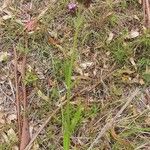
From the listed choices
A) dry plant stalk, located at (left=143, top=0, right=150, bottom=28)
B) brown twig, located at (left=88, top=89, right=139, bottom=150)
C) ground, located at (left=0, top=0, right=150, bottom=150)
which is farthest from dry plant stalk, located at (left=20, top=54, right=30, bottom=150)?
dry plant stalk, located at (left=143, top=0, right=150, bottom=28)

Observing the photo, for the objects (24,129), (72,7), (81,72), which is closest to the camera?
(24,129)

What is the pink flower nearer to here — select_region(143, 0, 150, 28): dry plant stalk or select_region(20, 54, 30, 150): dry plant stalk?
select_region(143, 0, 150, 28): dry plant stalk

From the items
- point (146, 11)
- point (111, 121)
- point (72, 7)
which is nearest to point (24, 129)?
point (111, 121)

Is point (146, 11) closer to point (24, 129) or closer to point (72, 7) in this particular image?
point (72, 7)

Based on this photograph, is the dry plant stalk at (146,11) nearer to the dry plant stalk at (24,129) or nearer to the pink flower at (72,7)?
the pink flower at (72,7)

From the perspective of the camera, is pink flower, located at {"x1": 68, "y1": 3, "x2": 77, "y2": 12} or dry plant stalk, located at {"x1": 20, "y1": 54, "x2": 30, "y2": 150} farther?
pink flower, located at {"x1": 68, "y1": 3, "x2": 77, "y2": 12}

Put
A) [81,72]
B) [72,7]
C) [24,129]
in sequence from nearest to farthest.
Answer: [24,129] < [81,72] < [72,7]

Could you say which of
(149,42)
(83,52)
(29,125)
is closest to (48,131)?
(29,125)

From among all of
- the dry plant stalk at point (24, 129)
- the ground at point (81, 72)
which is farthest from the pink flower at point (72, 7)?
the dry plant stalk at point (24, 129)
